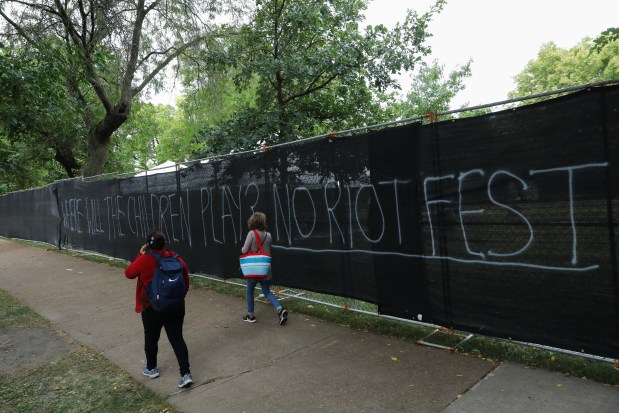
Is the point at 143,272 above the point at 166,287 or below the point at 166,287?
above

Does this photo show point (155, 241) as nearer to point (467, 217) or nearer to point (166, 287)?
point (166, 287)

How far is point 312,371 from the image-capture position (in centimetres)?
407

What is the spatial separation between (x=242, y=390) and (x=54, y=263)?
32.6 feet

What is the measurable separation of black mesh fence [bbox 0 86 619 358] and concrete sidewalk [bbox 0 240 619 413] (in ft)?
1.17

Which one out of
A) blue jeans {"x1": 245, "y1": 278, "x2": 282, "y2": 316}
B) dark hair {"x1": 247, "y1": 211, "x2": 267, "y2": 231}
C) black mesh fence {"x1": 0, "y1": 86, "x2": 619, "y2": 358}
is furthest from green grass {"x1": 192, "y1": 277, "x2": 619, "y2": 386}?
dark hair {"x1": 247, "y1": 211, "x2": 267, "y2": 231}

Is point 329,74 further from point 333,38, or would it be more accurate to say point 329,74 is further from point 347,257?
point 347,257

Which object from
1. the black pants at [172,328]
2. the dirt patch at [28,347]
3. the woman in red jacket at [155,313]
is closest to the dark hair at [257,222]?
the woman in red jacket at [155,313]

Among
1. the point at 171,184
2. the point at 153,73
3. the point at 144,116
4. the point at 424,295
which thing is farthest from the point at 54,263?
the point at 144,116

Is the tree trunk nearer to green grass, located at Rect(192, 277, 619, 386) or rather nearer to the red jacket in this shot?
green grass, located at Rect(192, 277, 619, 386)

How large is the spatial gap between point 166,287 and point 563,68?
131 ft

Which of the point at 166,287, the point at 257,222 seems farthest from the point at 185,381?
the point at 257,222

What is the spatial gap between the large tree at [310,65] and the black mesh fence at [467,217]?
3310mm

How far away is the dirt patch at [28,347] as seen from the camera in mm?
4828

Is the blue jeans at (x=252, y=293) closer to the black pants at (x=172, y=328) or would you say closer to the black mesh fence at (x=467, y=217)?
the black mesh fence at (x=467, y=217)
